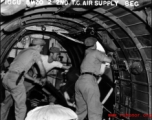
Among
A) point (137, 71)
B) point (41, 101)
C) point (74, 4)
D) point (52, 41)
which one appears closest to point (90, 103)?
point (137, 71)

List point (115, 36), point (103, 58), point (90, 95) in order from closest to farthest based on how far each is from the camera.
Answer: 1. point (90, 95)
2. point (103, 58)
3. point (115, 36)

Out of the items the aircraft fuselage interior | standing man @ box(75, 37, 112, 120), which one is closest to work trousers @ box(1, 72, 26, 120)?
the aircraft fuselage interior

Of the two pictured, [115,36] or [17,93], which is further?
[115,36]

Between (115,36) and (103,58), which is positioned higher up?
(115,36)

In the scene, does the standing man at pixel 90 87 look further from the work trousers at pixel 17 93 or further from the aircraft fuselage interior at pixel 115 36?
the work trousers at pixel 17 93

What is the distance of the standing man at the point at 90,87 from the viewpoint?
4.40 metres

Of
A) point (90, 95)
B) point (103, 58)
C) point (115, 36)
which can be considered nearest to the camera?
point (90, 95)

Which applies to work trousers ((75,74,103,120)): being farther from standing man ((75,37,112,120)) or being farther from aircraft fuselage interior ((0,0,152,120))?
aircraft fuselage interior ((0,0,152,120))

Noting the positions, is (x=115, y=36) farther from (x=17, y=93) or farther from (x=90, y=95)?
(x=17, y=93)

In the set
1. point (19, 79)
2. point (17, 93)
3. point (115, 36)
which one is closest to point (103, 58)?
point (115, 36)

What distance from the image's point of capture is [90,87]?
4.41 m

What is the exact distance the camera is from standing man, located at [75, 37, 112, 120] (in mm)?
4402

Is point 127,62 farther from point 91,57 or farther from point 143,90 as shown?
point 91,57

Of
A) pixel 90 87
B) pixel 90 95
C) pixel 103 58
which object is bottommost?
pixel 90 95
